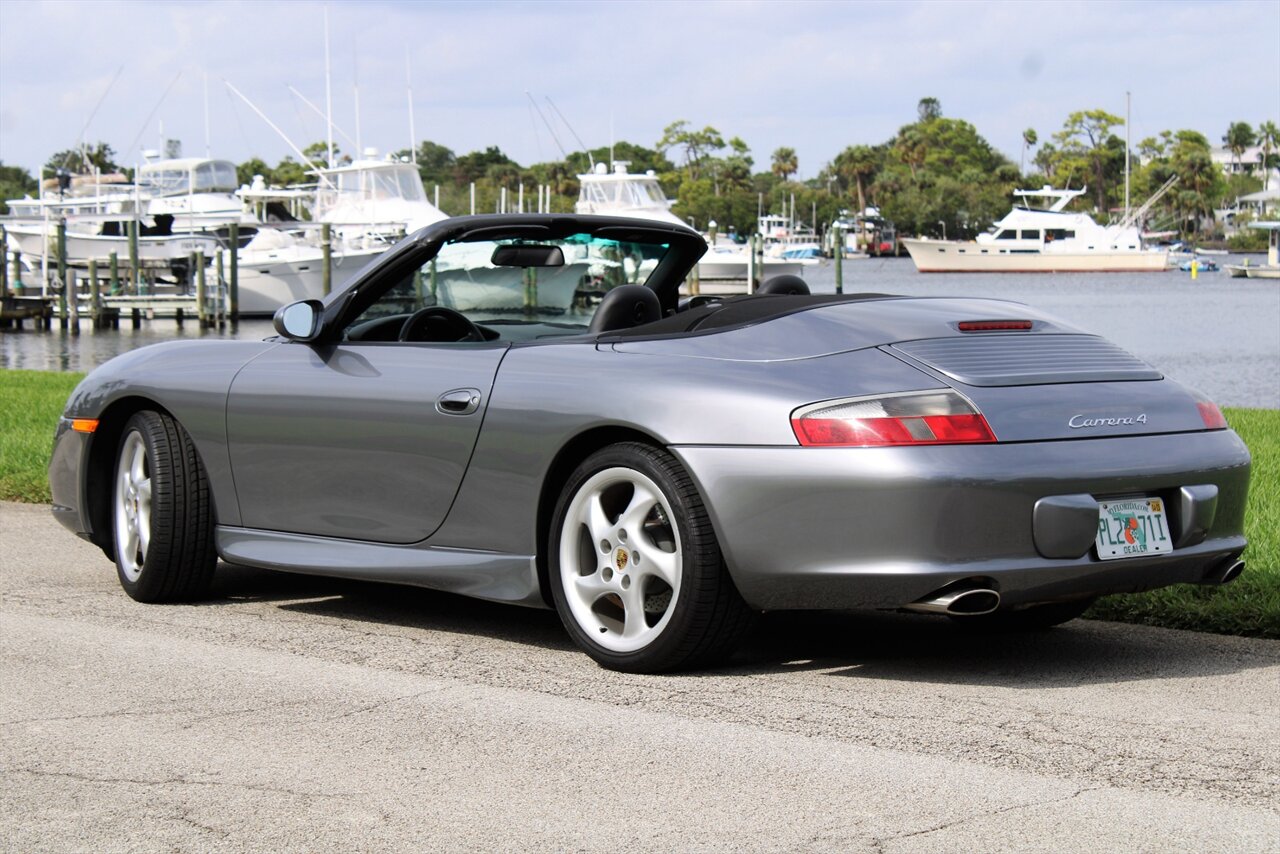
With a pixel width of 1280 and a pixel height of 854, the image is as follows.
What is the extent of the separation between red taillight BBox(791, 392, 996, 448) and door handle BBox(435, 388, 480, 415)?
1.18 metres

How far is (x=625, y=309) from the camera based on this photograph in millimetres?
5516

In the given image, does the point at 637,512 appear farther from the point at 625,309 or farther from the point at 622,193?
the point at 622,193

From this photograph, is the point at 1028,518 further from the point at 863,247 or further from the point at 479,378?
the point at 863,247

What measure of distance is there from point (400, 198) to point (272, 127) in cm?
585

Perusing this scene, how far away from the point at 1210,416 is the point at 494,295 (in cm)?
243

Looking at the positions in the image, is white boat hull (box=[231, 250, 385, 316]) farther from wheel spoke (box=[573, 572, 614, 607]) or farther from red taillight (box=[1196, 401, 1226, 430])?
red taillight (box=[1196, 401, 1226, 430])

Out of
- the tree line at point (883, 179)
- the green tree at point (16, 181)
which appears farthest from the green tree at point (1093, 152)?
the green tree at point (16, 181)

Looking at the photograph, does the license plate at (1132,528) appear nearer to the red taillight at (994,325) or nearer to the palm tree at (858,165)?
the red taillight at (994,325)

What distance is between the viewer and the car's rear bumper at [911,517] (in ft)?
14.6

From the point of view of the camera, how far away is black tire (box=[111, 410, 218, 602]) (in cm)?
612

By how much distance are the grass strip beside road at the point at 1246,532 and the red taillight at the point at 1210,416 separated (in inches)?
35.5

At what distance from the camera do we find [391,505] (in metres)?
5.56

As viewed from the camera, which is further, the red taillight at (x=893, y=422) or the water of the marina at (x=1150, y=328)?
the water of the marina at (x=1150, y=328)

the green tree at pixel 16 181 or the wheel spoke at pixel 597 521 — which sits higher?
the green tree at pixel 16 181
